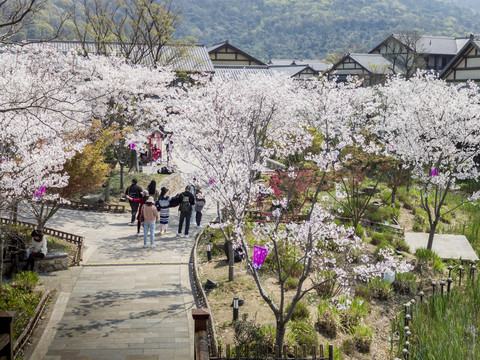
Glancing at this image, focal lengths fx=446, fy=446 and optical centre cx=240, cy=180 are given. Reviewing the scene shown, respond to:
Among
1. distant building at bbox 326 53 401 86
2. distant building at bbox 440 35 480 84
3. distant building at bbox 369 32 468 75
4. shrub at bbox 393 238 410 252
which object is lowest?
shrub at bbox 393 238 410 252

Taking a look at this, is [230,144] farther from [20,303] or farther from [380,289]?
[20,303]

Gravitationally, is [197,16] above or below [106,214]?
above

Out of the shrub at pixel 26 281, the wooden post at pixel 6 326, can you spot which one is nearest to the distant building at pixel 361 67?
the shrub at pixel 26 281

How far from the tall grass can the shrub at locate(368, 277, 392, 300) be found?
99 cm

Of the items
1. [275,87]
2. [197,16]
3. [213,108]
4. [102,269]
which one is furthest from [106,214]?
[197,16]

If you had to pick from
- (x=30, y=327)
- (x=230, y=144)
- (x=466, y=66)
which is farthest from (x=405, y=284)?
(x=466, y=66)

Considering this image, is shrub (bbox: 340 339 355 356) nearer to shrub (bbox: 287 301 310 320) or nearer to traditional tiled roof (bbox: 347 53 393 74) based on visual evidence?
shrub (bbox: 287 301 310 320)

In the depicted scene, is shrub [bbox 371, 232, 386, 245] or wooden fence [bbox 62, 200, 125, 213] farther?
wooden fence [bbox 62, 200, 125, 213]

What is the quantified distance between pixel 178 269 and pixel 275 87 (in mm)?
9365

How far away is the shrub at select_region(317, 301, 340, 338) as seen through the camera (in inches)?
361

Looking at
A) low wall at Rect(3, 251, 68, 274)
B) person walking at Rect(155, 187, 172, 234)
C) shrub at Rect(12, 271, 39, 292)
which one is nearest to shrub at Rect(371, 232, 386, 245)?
person walking at Rect(155, 187, 172, 234)

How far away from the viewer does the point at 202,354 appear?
16.4ft

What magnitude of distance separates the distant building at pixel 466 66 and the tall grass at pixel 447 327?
24.7 m

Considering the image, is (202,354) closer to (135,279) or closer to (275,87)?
(135,279)
